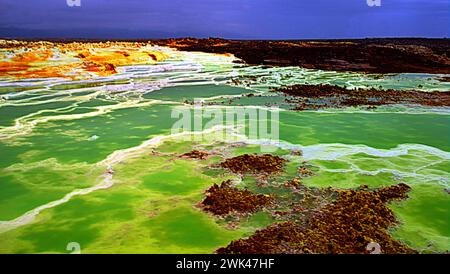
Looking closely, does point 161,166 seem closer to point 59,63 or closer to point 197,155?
point 197,155

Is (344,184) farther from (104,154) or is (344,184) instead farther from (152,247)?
(104,154)

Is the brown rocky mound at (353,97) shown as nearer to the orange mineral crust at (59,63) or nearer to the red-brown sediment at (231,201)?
the red-brown sediment at (231,201)

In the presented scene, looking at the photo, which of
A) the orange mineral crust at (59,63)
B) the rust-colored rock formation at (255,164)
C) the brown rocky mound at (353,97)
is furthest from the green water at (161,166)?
the orange mineral crust at (59,63)

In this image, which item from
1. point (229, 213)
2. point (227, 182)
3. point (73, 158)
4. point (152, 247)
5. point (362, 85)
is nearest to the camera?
point (152, 247)

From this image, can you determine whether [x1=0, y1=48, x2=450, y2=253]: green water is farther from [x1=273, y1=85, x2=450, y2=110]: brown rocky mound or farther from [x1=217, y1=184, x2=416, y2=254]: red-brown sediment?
[x1=273, y1=85, x2=450, y2=110]: brown rocky mound

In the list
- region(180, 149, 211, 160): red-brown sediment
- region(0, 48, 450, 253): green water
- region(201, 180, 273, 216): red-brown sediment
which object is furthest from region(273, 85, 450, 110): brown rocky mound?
region(201, 180, 273, 216): red-brown sediment

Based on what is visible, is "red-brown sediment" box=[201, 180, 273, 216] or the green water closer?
the green water
